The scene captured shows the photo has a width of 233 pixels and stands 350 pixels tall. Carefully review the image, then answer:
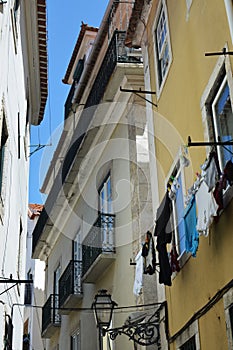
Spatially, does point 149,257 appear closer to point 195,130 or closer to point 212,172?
point 195,130

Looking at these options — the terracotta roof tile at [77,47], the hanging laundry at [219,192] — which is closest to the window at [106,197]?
the terracotta roof tile at [77,47]

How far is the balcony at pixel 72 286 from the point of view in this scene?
53.8ft

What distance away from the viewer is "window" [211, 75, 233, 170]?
Result: 25.2 ft

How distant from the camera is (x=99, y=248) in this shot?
14031 mm

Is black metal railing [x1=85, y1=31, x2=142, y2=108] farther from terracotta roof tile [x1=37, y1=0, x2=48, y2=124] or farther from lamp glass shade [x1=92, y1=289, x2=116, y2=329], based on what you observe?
lamp glass shade [x1=92, y1=289, x2=116, y2=329]

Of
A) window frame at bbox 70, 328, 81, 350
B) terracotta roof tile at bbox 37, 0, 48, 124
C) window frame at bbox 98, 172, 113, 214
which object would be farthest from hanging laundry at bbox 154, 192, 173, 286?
window frame at bbox 70, 328, 81, 350

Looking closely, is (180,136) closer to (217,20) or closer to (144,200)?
(217,20)

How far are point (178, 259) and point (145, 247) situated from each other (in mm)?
998

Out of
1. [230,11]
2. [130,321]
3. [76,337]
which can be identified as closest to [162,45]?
[230,11]

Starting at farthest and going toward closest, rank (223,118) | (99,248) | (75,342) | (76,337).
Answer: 1. (75,342)
2. (76,337)
3. (99,248)
4. (223,118)

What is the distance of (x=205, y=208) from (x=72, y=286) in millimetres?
9819

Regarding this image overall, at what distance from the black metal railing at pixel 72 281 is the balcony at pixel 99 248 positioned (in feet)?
4.49

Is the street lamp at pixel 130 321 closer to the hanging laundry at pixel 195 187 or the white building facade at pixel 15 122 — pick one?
the white building facade at pixel 15 122

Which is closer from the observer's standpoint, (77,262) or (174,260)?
(174,260)
